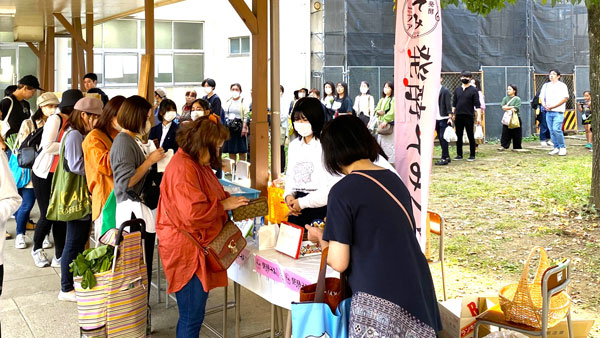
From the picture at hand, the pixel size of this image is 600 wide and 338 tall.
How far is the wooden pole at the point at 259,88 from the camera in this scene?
5309mm

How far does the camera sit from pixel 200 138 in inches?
134

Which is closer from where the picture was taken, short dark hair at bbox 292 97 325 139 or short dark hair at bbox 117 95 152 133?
short dark hair at bbox 117 95 152 133

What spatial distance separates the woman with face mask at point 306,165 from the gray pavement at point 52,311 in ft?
3.20

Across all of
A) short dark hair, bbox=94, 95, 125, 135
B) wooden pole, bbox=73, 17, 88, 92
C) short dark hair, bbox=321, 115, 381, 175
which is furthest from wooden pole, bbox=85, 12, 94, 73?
short dark hair, bbox=321, 115, 381, 175

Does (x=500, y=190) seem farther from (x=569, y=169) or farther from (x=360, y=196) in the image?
(x=360, y=196)

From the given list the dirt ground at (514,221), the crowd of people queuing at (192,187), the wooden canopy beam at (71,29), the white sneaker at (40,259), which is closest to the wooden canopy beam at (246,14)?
the crowd of people queuing at (192,187)

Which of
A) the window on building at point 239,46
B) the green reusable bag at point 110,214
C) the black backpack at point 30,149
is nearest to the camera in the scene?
the green reusable bag at point 110,214

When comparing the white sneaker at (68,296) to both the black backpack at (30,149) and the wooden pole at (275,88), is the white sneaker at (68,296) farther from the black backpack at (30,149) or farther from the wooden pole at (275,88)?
the wooden pole at (275,88)

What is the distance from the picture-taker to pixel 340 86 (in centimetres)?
1384

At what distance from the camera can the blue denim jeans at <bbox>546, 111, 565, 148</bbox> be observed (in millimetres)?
13875

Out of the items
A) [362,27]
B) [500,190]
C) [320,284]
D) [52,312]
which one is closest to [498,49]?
[362,27]

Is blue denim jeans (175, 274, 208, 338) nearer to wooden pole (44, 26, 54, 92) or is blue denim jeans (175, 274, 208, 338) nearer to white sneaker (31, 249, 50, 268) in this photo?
white sneaker (31, 249, 50, 268)

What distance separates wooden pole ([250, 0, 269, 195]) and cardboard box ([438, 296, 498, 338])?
2.45 m

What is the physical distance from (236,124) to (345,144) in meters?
9.36
